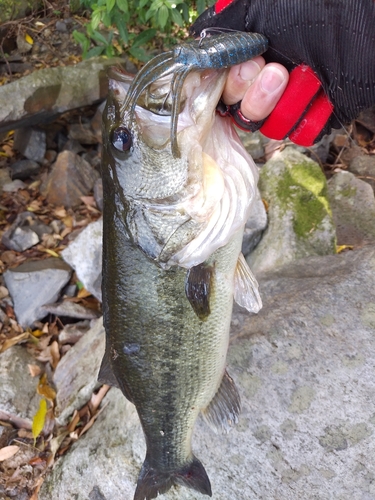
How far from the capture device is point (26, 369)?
3.87m

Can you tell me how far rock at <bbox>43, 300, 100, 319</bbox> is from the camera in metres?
4.37

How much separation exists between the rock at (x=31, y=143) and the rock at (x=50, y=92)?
210mm

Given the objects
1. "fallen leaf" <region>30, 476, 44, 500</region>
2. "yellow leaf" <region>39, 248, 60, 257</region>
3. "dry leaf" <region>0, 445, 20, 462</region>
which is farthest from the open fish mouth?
"yellow leaf" <region>39, 248, 60, 257</region>

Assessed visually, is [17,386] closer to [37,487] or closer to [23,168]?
[37,487]

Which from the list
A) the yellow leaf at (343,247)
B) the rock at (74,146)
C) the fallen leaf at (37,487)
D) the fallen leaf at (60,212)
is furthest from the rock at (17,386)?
the yellow leaf at (343,247)

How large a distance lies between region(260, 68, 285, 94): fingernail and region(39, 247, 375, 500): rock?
5.24 ft

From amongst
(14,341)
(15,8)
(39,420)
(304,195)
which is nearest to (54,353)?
(14,341)

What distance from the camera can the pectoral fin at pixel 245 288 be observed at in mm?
2100

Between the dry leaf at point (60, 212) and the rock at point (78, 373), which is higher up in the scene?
the dry leaf at point (60, 212)

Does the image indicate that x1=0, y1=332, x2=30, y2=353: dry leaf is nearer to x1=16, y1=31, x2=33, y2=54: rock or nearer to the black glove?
the black glove

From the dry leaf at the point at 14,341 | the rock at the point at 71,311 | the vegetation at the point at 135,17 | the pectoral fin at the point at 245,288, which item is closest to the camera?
the pectoral fin at the point at 245,288

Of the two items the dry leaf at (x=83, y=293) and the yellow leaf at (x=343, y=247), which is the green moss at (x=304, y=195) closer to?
the yellow leaf at (x=343, y=247)

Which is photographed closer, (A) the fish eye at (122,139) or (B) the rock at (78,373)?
(A) the fish eye at (122,139)

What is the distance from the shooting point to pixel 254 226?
3.95 m
